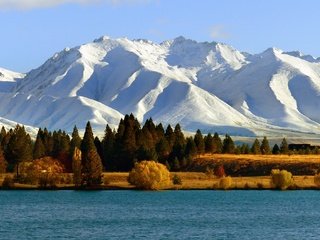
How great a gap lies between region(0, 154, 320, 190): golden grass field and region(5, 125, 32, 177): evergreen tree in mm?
7556

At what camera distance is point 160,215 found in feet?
345

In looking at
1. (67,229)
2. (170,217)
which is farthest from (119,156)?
(67,229)

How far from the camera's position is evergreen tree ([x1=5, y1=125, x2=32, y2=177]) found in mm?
169625

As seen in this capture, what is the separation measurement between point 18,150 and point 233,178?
37.9 meters

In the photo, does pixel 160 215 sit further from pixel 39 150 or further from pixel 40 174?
pixel 39 150

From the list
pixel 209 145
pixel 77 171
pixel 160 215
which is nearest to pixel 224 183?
pixel 77 171

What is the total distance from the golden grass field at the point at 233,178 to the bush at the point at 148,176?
59.6 inches

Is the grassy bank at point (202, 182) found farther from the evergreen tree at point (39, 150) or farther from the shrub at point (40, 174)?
the evergreen tree at point (39, 150)

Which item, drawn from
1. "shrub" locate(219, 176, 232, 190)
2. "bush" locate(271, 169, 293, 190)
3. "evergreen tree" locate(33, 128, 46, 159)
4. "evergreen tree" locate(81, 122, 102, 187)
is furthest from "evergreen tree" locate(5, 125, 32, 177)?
"bush" locate(271, 169, 293, 190)

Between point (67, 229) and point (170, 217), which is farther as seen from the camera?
point (170, 217)

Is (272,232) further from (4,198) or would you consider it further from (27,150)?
(27,150)

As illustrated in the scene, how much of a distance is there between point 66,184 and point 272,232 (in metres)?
66.8

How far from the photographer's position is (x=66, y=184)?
15075 centimetres

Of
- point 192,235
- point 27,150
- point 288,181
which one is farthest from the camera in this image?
point 27,150
